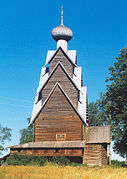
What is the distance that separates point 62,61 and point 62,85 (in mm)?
3879

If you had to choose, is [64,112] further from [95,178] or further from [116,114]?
[95,178]

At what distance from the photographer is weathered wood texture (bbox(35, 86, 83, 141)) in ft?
107

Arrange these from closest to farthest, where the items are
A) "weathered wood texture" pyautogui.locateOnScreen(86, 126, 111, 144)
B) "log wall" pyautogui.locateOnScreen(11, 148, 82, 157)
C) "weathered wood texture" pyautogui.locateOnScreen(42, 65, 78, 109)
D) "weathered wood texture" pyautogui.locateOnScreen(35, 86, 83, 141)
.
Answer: "log wall" pyautogui.locateOnScreen(11, 148, 82, 157)
"weathered wood texture" pyautogui.locateOnScreen(86, 126, 111, 144)
"weathered wood texture" pyautogui.locateOnScreen(35, 86, 83, 141)
"weathered wood texture" pyautogui.locateOnScreen(42, 65, 78, 109)

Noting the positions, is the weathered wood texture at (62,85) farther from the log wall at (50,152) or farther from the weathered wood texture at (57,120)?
the log wall at (50,152)

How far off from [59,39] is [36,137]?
1516cm

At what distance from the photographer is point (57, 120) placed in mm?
33375

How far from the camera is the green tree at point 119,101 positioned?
125ft

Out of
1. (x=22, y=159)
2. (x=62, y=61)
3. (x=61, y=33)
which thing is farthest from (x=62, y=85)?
(x=22, y=159)

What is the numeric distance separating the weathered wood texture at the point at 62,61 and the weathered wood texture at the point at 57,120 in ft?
13.3

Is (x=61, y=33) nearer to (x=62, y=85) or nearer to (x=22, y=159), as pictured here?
(x=62, y=85)

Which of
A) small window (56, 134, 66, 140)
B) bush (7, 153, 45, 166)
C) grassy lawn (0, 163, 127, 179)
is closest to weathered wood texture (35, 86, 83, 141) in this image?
small window (56, 134, 66, 140)

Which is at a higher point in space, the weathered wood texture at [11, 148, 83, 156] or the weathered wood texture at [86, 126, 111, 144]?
the weathered wood texture at [86, 126, 111, 144]

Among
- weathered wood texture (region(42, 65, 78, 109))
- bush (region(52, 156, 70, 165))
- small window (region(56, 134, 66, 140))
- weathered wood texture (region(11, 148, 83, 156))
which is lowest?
bush (region(52, 156, 70, 165))

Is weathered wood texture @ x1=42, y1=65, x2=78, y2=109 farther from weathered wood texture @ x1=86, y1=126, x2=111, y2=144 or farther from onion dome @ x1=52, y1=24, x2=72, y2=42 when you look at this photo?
onion dome @ x1=52, y1=24, x2=72, y2=42
